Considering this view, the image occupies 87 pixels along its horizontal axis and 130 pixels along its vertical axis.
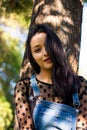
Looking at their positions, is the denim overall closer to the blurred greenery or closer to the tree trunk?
the tree trunk

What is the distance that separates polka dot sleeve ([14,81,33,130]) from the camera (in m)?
2.35

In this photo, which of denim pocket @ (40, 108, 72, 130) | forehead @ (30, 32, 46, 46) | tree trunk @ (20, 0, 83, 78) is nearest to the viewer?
denim pocket @ (40, 108, 72, 130)

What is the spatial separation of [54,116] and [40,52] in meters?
0.36

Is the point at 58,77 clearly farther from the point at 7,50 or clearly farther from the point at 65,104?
the point at 7,50

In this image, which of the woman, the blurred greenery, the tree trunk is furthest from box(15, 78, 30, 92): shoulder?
the blurred greenery

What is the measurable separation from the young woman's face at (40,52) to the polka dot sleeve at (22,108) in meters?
0.16

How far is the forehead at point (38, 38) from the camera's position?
243 centimetres

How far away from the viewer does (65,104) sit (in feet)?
7.82

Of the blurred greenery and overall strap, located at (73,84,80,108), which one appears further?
the blurred greenery

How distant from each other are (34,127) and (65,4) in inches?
48.3

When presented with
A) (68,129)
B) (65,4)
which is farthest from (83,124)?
(65,4)

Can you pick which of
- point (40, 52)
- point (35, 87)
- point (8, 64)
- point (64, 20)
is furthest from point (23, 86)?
point (8, 64)

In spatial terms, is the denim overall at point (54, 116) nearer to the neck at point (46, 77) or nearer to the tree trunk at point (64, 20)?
the neck at point (46, 77)

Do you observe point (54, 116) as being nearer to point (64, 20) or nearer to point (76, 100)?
point (76, 100)
